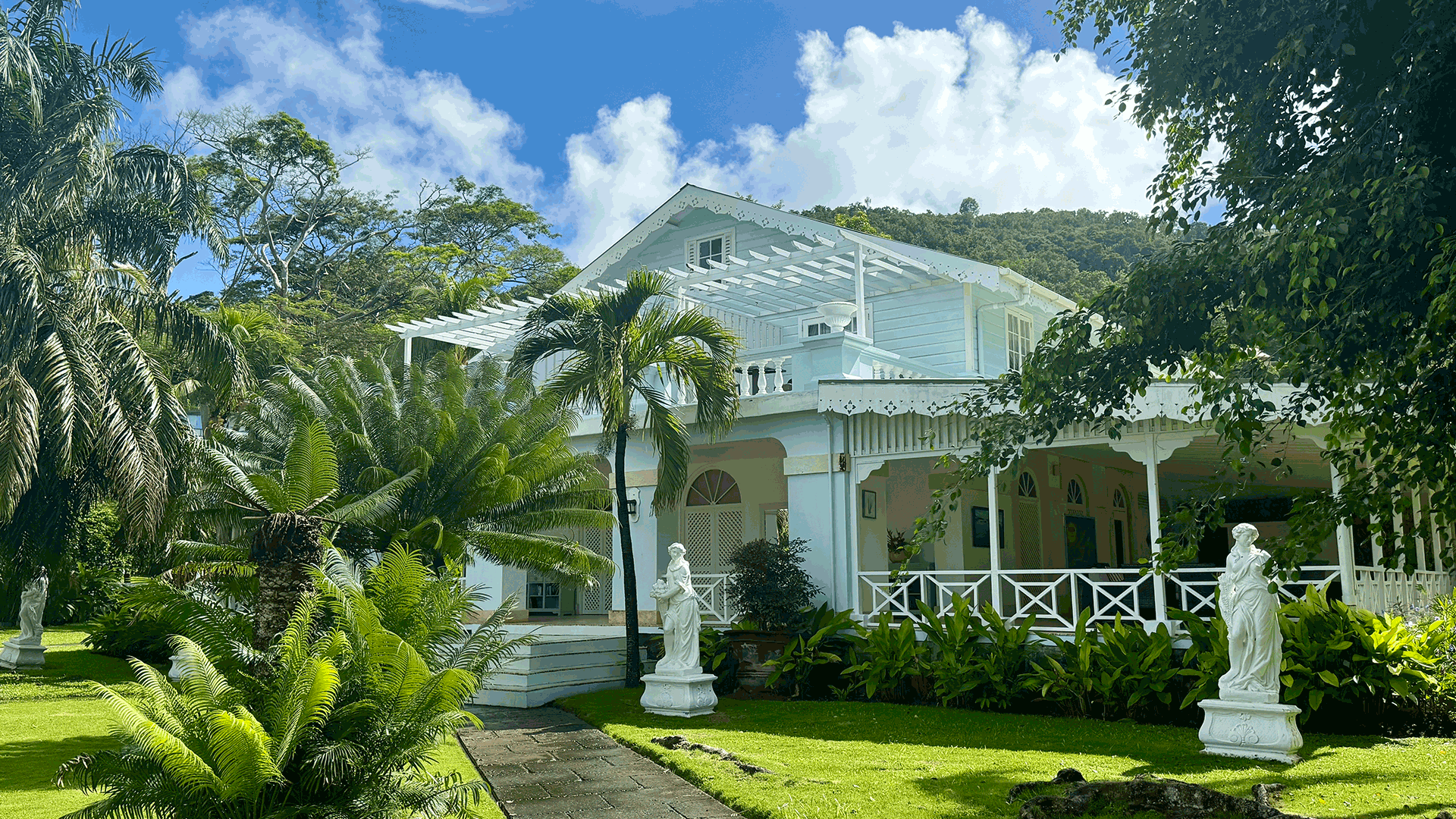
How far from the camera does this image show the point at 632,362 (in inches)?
543

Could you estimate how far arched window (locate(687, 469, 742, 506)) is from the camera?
1878 cm

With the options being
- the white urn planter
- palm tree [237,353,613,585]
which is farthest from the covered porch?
palm tree [237,353,613,585]

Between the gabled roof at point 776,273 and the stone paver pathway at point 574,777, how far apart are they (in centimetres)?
771

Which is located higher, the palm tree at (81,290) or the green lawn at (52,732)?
the palm tree at (81,290)

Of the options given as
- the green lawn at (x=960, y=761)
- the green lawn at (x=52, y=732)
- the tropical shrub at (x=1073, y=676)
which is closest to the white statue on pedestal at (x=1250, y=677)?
the green lawn at (x=960, y=761)

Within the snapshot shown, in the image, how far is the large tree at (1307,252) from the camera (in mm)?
4219

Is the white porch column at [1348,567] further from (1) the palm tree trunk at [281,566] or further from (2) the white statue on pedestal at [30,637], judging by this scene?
(2) the white statue on pedestal at [30,637]

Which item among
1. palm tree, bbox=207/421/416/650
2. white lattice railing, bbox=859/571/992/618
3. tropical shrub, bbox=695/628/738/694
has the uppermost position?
palm tree, bbox=207/421/416/650

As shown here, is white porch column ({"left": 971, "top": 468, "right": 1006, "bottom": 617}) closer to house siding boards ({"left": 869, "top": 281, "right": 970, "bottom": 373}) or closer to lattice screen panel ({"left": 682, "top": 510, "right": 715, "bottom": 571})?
house siding boards ({"left": 869, "top": 281, "right": 970, "bottom": 373})

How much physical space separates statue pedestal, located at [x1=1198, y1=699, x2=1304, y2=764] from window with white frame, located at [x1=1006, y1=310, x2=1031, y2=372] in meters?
10.4

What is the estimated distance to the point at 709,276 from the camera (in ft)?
56.9

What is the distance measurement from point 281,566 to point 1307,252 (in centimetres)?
675

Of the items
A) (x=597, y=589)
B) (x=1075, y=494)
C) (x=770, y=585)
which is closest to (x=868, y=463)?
(x=770, y=585)

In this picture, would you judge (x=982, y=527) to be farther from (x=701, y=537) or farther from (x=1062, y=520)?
(x=701, y=537)
